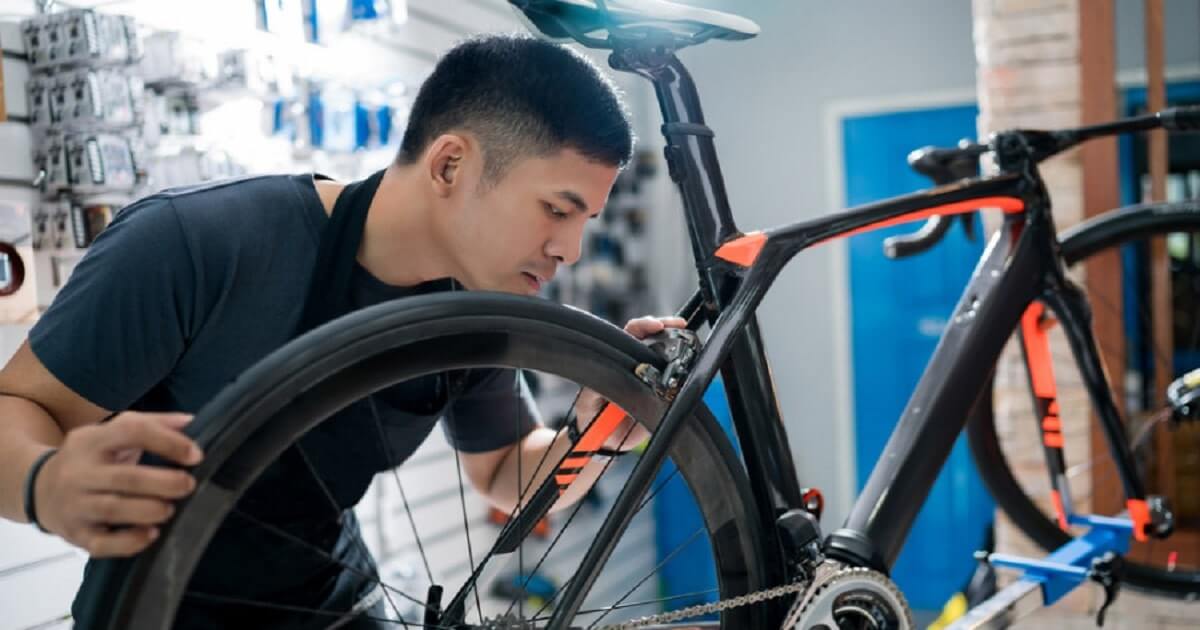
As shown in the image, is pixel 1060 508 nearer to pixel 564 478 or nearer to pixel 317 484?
pixel 564 478

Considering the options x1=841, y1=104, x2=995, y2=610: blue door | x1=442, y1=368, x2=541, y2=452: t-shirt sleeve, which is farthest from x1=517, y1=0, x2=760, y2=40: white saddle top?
x1=841, y1=104, x2=995, y2=610: blue door

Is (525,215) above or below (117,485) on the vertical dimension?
above

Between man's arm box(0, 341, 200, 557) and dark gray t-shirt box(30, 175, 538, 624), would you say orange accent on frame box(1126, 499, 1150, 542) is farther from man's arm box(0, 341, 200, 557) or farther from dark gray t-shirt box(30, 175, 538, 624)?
man's arm box(0, 341, 200, 557)

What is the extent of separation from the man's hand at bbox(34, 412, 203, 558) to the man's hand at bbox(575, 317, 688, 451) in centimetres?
45

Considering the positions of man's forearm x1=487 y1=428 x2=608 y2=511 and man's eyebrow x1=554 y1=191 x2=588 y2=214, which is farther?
man's forearm x1=487 y1=428 x2=608 y2=511

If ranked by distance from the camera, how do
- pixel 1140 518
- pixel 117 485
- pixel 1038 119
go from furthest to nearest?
pixel 1038 119
pixel 1140 518
pixel 117 485

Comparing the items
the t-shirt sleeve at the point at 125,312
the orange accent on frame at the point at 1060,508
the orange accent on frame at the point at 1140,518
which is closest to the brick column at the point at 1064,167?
the orange accent on frame at the point at 1060,508

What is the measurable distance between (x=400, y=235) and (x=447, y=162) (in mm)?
110

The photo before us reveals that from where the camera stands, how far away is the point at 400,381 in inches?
34.9

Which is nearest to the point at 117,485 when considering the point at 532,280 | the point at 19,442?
the point at 19,442

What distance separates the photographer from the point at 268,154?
2.24m

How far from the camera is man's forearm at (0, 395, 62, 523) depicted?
828 mm

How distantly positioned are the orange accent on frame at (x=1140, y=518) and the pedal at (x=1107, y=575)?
2.8 inches

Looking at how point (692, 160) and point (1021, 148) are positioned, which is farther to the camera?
point (1021, 148)
